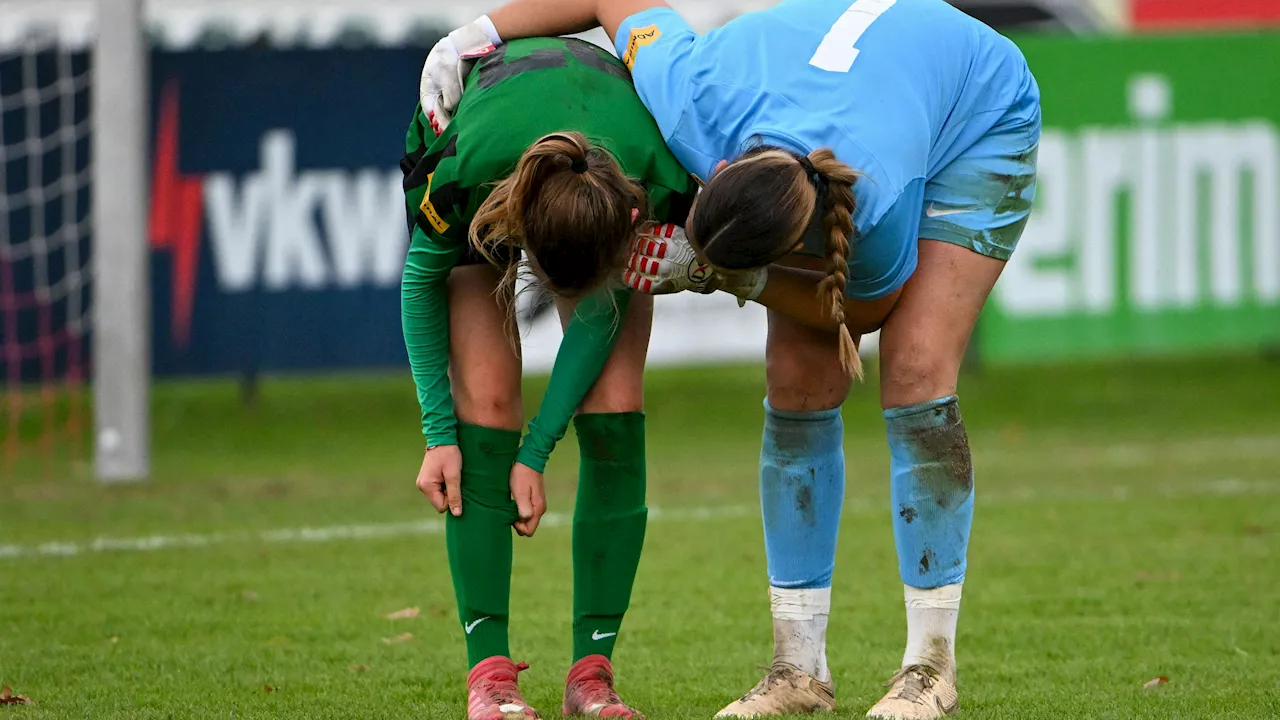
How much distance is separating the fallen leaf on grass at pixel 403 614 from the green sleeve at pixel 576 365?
149 cm

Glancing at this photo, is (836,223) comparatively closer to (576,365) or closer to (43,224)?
(576,365)

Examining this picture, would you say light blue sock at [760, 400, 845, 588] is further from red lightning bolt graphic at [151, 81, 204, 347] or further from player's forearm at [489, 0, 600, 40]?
red lightning bolt graphic at [151, 81, 204, 347]

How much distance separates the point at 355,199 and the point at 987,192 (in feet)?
23.9

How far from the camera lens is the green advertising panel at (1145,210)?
10805 mm

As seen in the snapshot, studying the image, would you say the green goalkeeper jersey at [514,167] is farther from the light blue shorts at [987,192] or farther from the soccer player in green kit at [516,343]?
the light blue shorts at [987,192]

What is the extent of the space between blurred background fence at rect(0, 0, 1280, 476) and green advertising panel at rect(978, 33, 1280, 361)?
1cm

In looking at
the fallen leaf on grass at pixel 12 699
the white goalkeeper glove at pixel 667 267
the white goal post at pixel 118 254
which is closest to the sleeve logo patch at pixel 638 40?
the white goalkeeper glove at pixel 667 267

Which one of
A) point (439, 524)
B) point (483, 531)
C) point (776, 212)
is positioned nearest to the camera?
point (776, 212)

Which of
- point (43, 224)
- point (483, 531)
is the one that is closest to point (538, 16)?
point (483, 531)

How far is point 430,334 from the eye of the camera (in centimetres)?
355

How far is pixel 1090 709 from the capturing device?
3578mm

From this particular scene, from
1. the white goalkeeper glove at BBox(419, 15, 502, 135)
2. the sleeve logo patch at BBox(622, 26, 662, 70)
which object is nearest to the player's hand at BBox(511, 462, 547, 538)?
the white goalkeeper glove at BBox(419, 15, 502, 135)

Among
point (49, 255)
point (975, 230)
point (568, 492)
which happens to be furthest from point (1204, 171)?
point (975, 230)

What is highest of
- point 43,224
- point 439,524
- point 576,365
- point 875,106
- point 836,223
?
point 875,106
